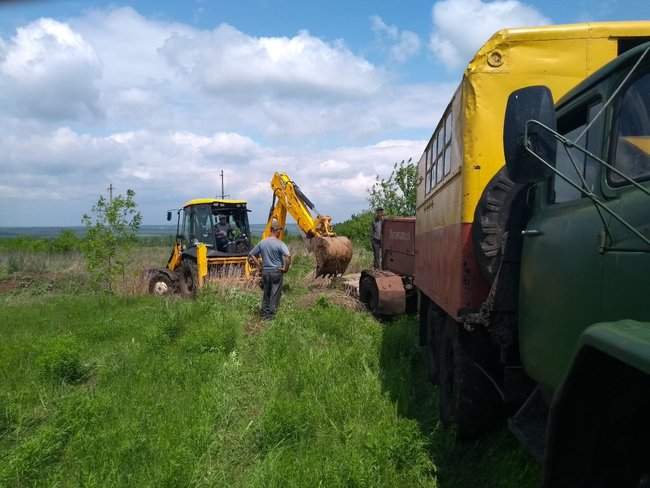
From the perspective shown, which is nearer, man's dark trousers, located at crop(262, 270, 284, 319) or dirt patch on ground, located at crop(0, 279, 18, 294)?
man's dark trousers, located at crop(262, 270, 284, 319)

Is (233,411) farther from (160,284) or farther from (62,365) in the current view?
(160,284)

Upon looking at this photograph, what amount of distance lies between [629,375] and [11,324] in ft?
39.0

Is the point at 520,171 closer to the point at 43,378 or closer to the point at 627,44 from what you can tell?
the point at 627,44

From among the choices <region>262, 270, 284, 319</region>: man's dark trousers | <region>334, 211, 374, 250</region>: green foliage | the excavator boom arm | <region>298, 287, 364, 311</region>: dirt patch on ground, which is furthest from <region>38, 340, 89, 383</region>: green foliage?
<region>334, 211, 374, 250</region>: green foliage

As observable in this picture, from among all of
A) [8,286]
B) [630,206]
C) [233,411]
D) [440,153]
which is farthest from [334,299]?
[8,286]

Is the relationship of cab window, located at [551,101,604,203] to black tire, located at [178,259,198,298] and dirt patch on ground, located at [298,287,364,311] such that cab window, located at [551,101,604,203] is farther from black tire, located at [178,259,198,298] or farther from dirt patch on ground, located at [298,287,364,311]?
black tire, located at [178,259,198,298]

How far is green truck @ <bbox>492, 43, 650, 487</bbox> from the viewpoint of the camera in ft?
7.17

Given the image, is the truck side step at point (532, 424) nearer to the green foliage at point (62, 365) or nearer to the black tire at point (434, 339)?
the black tire at point (434, 339)

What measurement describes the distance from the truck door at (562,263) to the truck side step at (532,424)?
20 cm

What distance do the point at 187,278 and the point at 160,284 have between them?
110 centimetres

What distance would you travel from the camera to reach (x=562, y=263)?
2887mm

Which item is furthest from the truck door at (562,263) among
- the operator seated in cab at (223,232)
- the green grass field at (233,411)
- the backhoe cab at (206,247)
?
the operator seated in cab at (223,232)

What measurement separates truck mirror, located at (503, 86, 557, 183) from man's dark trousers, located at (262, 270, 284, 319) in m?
8.93

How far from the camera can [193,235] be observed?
54.0 ft
